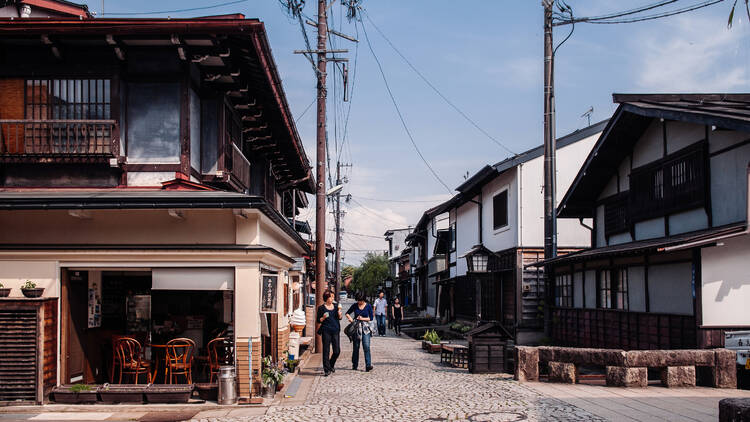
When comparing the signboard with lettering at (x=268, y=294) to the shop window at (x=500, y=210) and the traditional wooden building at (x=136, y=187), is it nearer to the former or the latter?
the traditional wooden building at (x=136, y=187)

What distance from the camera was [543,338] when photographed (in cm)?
2194

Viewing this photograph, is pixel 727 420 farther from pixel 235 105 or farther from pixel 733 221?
pixel 235 105

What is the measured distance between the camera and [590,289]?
64.0 feet

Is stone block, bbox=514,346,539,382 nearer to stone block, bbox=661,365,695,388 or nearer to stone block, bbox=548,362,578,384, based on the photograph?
stone block, bbox=548,362,578,384

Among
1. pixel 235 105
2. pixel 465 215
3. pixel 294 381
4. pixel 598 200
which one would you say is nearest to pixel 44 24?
pixel 235 105

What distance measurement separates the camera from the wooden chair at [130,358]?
39.4 feet

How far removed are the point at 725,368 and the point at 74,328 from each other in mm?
11769

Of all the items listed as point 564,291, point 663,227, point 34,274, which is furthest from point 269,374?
point 564,291

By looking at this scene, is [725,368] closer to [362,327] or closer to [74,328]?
[362,327]

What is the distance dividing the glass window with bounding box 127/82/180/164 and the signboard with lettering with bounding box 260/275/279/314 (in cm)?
295

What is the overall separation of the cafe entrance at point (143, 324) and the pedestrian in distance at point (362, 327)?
3.28 metres

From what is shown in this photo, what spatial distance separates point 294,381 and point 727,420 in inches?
394

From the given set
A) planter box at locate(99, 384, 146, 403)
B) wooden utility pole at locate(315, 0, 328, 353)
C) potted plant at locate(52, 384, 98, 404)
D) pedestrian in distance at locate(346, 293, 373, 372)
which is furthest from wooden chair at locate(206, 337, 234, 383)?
wooden utility pole at locate(315, 0, 328, 353)

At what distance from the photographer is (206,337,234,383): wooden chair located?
1210 centimetres
